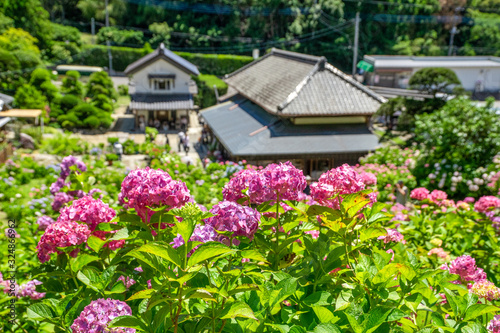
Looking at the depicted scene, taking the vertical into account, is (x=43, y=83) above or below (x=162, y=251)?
below

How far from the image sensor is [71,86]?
29641 mm

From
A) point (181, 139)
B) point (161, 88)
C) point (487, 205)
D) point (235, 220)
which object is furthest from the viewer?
point (161, 88)

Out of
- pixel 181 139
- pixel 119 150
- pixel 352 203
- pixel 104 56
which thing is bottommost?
pixel 181 139

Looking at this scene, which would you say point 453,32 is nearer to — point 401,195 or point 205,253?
point 401,195

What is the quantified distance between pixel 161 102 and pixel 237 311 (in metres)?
27.3

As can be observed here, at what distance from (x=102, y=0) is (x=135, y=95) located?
27.3 meters

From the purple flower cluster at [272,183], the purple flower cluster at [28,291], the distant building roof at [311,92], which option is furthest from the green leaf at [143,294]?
the distant building roof at [311,92]

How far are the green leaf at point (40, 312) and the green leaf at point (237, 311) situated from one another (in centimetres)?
105

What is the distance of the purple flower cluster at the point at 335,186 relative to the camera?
2.94 meters

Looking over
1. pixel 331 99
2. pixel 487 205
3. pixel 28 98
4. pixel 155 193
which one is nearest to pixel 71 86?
pixel 28 98

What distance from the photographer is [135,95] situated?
93.8 ft

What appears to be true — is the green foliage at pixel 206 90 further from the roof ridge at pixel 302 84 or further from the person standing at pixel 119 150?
the roof ridge at pixel 302 84

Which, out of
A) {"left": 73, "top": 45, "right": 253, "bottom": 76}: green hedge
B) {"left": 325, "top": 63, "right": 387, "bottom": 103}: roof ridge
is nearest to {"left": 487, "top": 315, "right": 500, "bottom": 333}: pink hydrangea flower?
{"left": 325, "top": 63, "right": 387, "bottom": 103}: roof ridge

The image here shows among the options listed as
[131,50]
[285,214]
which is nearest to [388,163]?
[285,214]
